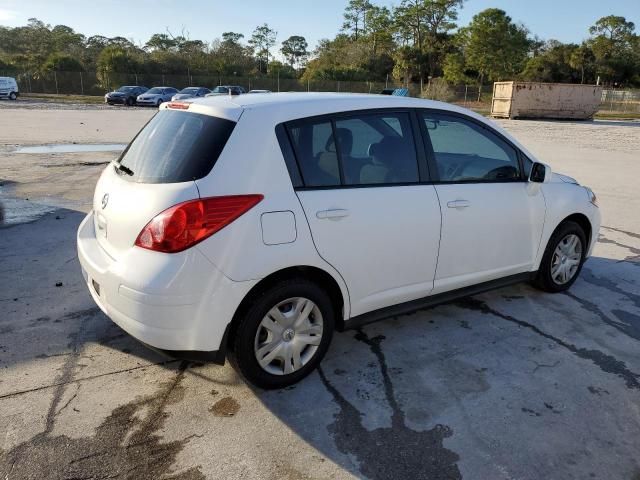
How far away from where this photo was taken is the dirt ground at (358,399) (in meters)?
2.49

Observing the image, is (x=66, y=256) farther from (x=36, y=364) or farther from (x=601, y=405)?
(x=601, y=405)

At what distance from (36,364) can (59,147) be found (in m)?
12.0

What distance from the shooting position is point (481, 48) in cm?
6000

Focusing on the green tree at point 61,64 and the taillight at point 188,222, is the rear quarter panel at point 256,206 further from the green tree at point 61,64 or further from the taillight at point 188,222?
the green tree at point 61,64

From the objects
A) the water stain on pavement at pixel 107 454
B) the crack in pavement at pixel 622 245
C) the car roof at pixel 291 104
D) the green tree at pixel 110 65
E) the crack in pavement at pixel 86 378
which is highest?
the green tree at pixel 110 65

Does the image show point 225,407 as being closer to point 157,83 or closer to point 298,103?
point 298,103

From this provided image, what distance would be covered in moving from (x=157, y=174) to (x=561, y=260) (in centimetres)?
355

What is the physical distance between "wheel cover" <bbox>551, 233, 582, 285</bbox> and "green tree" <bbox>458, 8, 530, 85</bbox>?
203ft

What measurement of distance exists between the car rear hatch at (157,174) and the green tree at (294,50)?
107m

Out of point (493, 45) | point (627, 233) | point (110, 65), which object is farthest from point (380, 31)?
point (627, 233)

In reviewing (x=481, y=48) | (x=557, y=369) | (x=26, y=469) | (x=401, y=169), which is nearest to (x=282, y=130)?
(x=401, y=169)

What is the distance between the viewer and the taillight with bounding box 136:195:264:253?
2.58 metres

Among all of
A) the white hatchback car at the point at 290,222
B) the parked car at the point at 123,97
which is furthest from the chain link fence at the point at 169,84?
the white hatchback car at the point at 290,222

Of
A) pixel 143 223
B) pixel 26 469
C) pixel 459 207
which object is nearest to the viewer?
pixel 26 469
